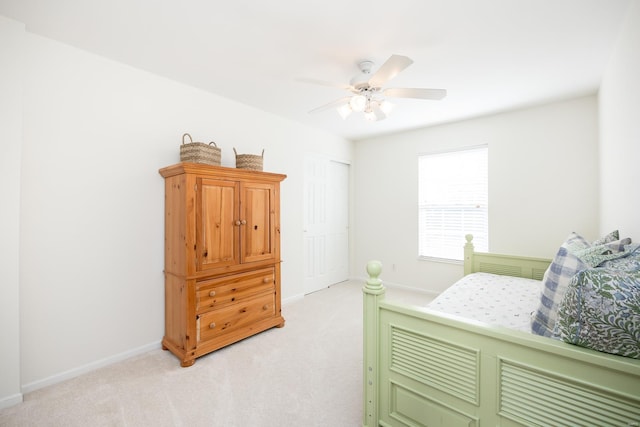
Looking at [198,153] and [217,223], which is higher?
[198,153]

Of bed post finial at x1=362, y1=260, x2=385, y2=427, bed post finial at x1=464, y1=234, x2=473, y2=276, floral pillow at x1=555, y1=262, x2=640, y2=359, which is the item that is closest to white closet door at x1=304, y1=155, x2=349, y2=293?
bed post finial at x1=464, y1=234, x2=473, y2=276

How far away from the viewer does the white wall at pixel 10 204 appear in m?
1.81

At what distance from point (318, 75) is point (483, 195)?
2.73 m

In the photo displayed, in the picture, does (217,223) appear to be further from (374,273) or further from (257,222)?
(374,273)

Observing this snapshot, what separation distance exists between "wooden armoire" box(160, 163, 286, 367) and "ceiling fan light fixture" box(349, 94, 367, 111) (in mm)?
1161

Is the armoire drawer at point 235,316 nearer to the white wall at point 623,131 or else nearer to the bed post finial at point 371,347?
the bed post finial at point 371,347

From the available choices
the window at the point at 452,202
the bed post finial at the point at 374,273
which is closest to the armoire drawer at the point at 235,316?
the bed post finial at the point at 374,273

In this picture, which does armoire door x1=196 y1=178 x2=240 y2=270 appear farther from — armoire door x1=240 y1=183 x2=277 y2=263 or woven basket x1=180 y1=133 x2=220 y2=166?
woven basket x1=180 y1=133 x2=220 y2=166

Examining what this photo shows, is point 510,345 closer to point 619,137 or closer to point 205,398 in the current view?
point 205,398

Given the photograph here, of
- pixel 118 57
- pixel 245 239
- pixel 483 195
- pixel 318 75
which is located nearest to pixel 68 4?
pixel 118 57

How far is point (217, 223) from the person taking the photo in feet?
8.30

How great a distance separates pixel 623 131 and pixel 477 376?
81.6 inches

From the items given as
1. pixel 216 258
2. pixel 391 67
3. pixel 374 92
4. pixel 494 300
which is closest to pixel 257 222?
pixel 216 258

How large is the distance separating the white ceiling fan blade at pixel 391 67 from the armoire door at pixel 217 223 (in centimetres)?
153
